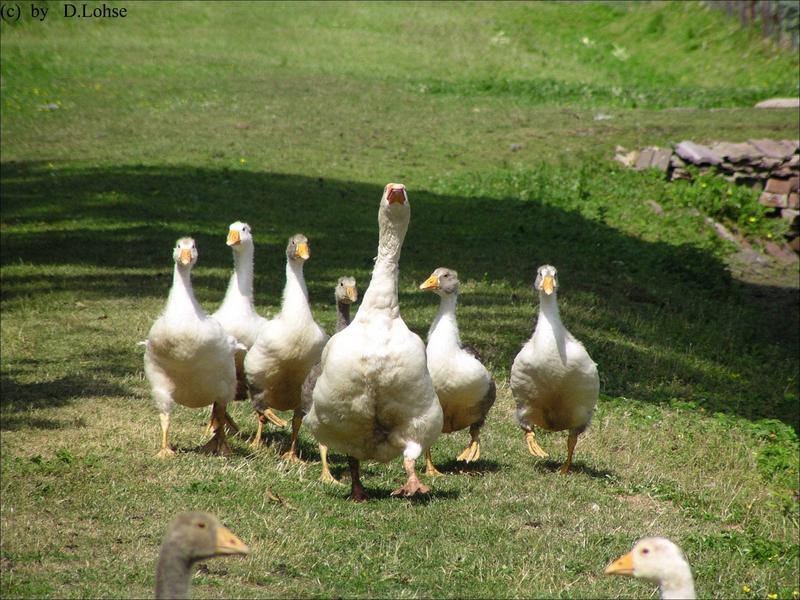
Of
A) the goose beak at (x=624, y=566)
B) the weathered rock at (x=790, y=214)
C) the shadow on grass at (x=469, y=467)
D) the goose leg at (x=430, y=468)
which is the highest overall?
the weathered rock at (x=790, y=214)

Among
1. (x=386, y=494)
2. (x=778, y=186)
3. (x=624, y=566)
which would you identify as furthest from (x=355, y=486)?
(x=778, y=186)

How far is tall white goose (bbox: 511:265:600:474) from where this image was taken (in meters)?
8.34

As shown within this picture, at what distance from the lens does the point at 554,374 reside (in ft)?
27.4

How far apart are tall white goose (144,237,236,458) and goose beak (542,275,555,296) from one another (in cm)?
249

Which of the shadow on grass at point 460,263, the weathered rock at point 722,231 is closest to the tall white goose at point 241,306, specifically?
the shadow on grass at point 460,263

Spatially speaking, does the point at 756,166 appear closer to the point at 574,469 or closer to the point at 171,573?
the point at 574,469

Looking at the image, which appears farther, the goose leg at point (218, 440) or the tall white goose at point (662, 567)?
the goose leg at point (218, 440)

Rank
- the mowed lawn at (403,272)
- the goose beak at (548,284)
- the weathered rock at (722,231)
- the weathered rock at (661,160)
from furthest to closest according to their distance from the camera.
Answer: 1. the weathered rock at (661,160)
2. the weathered rock at (722,231)
3. the goose beak at (548,284)
4. the mowed lawn at (403,272)

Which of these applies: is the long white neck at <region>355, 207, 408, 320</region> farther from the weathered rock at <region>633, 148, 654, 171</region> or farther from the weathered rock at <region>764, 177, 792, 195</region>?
the weathered rock at <region>633, 148, 654, 171</region>

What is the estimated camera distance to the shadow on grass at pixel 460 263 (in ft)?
40.4

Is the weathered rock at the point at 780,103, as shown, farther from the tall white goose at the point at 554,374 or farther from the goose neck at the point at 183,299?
the goose neck at the point at 183,299

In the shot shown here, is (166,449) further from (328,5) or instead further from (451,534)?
(328,5)

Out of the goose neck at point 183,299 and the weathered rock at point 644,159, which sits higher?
the weathered rock at point 644,159

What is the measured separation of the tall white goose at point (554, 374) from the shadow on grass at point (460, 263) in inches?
95.8
